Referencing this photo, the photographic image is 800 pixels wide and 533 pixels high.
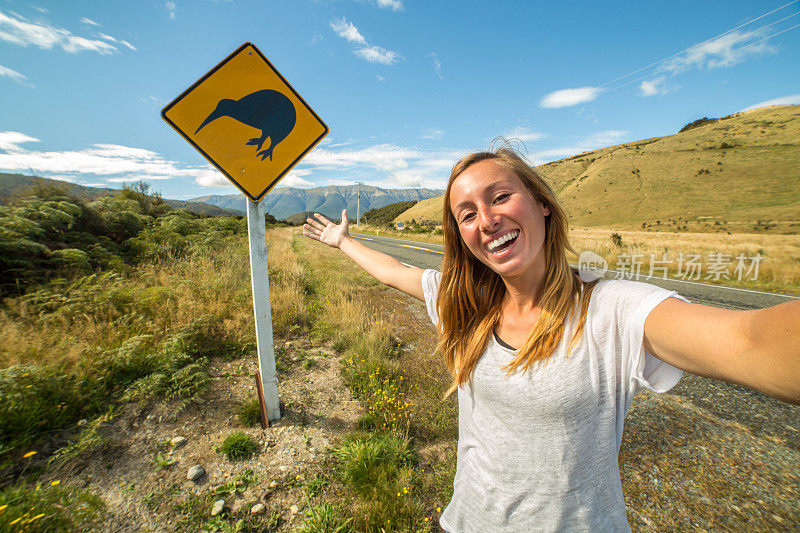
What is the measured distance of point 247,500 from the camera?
6.56 ft

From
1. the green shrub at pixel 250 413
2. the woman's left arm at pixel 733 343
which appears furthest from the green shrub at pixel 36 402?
the woman's left arm at pixel 733 343

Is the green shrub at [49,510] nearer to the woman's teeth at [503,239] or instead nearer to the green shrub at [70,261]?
the woman's teeth at [503,239]

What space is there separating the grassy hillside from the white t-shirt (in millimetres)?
39666

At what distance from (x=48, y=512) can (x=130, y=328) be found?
2396mm

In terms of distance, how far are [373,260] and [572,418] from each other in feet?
5.05

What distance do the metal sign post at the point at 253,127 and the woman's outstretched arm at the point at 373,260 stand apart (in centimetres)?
50

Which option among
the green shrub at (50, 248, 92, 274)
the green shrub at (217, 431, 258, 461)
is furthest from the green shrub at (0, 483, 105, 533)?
the green shrub at (50, 248, 92, 274)

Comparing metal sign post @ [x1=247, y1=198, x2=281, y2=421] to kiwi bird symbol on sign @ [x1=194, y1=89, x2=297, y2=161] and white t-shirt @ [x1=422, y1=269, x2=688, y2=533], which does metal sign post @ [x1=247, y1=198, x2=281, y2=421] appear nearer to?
kiwi bird symbol on sign @ [x1=194, y1=89, x2=297, y2=161]

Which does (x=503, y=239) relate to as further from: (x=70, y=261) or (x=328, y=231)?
(x=70, y=261)

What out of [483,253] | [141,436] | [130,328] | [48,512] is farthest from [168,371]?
[483,253]

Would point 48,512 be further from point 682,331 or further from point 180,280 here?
point 180,280

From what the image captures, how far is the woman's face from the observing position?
1.23 meters

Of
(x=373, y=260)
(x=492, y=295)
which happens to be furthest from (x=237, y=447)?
(x=492, y=295)

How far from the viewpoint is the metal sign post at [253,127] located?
81.8 inches
